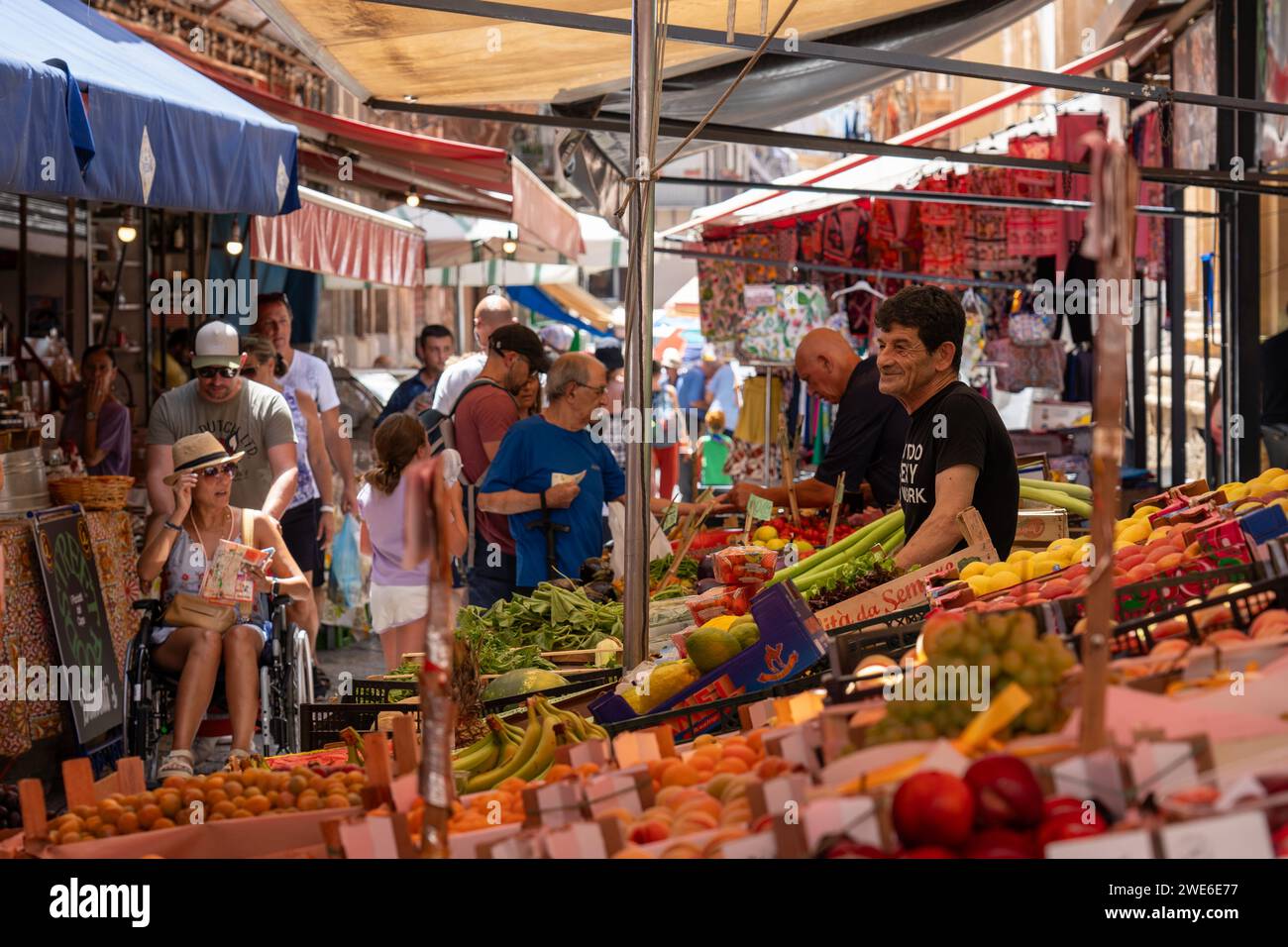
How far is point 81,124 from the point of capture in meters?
5.28

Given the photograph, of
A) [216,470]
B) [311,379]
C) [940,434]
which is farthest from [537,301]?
[940,434]

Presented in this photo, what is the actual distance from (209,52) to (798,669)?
1348cm

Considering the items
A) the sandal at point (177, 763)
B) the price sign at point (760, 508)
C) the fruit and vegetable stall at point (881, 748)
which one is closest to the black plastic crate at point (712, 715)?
the fruit and vegetable stall at point (881, 748)

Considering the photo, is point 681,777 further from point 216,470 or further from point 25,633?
Answer: point 25,633

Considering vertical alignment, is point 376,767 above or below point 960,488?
below

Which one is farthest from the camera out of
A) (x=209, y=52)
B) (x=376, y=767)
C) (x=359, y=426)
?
(x=209, y=52)

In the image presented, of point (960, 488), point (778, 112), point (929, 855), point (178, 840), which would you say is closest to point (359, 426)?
point (778, 112)

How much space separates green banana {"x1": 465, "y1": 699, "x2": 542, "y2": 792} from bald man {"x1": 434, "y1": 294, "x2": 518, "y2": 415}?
5.47 m

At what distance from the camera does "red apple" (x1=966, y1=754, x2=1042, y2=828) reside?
6.41 ft

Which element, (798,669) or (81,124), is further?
(81,124)

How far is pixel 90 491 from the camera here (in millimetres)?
7188

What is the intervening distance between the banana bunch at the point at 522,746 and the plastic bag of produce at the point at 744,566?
1.57 meters
